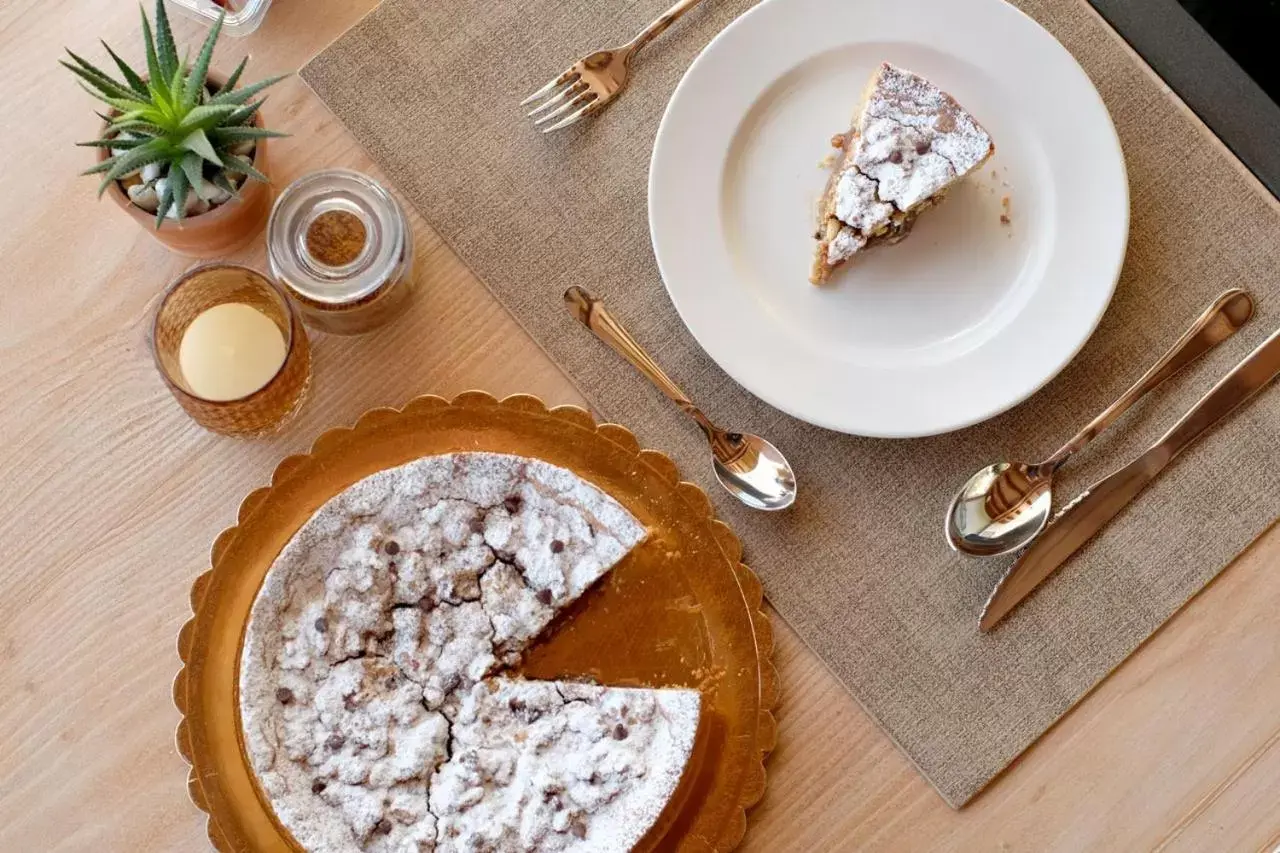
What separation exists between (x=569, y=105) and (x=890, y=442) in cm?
66

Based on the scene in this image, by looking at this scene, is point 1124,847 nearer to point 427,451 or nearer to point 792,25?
point 427,451

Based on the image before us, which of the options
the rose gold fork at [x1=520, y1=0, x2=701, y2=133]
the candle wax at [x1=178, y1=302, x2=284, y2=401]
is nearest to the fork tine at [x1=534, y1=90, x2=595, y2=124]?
the rose gold fork at [x1=520, y1=0, x2=701, y2=133]

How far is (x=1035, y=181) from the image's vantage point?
1562 mm

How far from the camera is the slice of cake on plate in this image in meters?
1.51

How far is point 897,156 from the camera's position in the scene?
1532mm

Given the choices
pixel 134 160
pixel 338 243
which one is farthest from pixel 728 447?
pixel 134 160

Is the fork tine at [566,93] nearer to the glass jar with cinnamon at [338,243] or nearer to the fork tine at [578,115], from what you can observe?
the fork tine at [578,115]

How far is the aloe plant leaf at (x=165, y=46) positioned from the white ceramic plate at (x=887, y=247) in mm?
614

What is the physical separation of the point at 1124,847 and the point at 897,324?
2.57 ft

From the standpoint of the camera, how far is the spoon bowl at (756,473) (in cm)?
153

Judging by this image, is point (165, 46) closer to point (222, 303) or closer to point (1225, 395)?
point (222, 303)

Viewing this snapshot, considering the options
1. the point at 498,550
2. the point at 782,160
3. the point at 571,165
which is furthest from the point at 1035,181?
the point at 498,550

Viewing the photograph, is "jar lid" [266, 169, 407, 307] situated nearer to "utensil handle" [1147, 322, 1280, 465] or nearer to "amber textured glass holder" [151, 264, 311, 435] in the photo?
"amber textured glass holder" [151, 264, 311, 435]

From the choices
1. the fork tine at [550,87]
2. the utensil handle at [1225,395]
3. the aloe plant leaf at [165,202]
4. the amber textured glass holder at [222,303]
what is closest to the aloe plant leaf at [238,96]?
the aloe plant leaf at [165,202]
